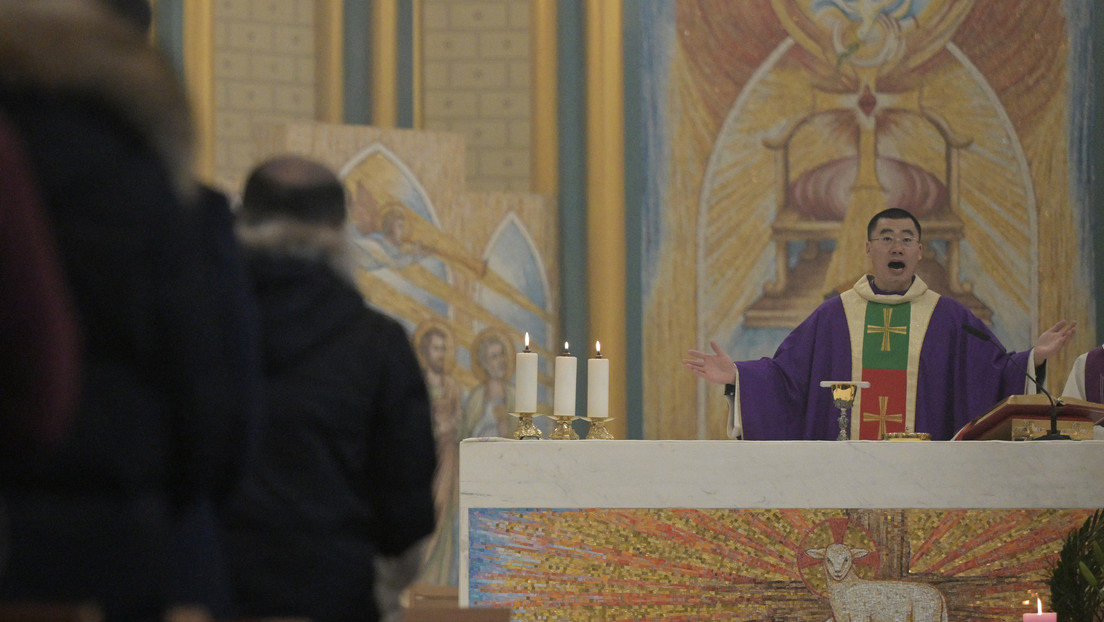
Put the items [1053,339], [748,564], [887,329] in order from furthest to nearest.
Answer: [887,329], [1053,339], [748,564]

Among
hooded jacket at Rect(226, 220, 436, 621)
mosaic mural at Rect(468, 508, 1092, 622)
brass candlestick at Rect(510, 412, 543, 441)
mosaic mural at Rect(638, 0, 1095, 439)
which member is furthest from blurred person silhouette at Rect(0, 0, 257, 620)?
mosaic mural at Rect(638, 0, 1095, 439)

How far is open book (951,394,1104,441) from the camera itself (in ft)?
15.4

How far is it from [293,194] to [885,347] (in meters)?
4.29

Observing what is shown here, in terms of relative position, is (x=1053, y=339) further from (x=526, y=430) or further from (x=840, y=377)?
(x=526, y=430)

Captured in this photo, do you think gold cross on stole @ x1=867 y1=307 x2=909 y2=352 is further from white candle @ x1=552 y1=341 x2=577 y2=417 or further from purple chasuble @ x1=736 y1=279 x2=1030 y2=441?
white candle @ x1=552 y1=341 x2=577 y2=417

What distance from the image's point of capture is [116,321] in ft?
4.83

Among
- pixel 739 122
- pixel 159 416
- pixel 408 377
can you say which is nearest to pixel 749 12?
pixel 739 122

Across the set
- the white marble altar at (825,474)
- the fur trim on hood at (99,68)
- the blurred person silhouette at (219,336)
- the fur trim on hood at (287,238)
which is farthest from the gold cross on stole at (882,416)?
the fur trim on hood at (99,68)

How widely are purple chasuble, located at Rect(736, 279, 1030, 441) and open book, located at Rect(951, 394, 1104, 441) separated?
2.28ft

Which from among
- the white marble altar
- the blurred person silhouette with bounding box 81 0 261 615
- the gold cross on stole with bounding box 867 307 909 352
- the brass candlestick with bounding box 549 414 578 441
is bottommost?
the white marble altar

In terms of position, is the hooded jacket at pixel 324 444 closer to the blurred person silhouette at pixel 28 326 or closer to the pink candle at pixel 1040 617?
the blurred person silhouette at pixel 28 326

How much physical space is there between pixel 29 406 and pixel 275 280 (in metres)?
0.85

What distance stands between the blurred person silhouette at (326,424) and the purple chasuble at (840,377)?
3.56 metres

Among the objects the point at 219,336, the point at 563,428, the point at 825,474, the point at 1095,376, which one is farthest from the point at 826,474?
the point at 219,336
